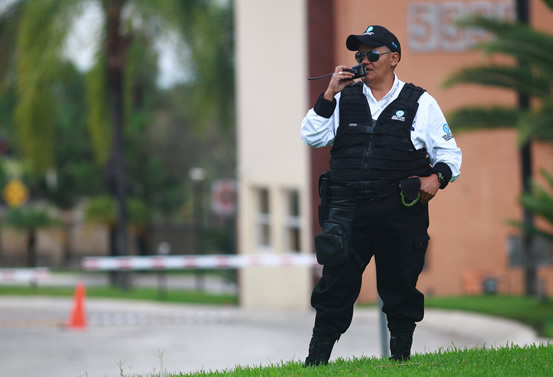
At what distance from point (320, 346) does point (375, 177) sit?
39.1 inches

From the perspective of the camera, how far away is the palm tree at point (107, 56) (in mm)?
26562

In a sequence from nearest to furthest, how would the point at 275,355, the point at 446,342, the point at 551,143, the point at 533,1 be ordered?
the point at 275,355 < the point at 446,342 < the point at 551,143 < the point at 533,1

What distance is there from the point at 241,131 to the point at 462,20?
10.7 m

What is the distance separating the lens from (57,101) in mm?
27375

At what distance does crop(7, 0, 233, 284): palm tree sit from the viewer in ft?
87.1

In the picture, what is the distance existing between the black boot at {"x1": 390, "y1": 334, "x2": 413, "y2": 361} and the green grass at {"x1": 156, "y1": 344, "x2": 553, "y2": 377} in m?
0.05

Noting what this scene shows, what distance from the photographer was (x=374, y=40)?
18.9 feet

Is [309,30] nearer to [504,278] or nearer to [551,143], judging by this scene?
[504,278]

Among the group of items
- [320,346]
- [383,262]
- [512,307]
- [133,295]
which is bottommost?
[133,295]

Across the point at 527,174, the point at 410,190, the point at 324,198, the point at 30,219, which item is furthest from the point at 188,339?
the point at 30,219

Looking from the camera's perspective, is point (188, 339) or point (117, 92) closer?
point (188, 339)

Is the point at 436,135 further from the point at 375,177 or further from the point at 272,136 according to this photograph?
the point at 272,136

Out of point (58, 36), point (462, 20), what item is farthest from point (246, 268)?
point (462, 20)

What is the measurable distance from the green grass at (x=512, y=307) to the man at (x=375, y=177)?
7025 mm
